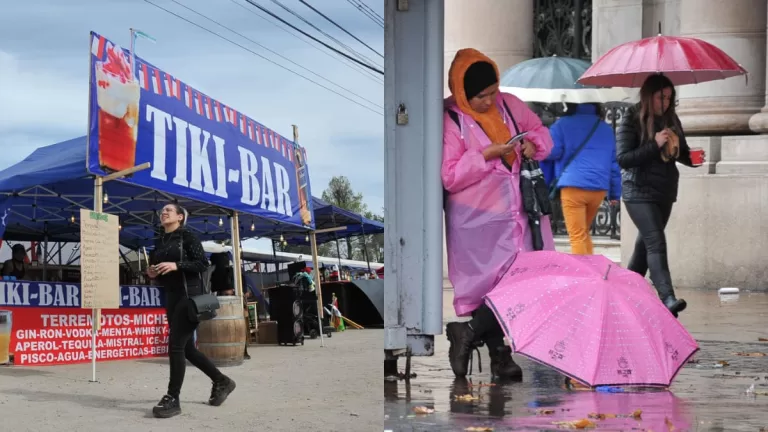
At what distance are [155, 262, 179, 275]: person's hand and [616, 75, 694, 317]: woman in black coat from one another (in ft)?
12.8

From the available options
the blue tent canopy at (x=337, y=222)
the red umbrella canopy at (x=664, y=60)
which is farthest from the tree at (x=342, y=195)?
the red umbrella canopy at (x=664, y=60)

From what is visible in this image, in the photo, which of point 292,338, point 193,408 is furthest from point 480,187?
point 292,338

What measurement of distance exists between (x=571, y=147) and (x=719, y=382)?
4349 millimetres

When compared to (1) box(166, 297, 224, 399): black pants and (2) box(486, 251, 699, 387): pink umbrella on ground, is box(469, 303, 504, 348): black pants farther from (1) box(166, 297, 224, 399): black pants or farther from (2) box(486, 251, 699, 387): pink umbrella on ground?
(1) box(166, 297, 224, 399): black pants

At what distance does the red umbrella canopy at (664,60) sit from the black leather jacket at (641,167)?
92cm

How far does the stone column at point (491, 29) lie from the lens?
22906 millimetres

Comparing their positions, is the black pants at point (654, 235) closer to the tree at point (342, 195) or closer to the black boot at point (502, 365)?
the black boot at point (502, 365)

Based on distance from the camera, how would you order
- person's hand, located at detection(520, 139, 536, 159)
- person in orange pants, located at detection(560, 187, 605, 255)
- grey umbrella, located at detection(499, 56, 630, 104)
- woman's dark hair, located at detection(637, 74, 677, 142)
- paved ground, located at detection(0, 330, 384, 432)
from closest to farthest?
person's hand, located at detection(520, 139, 536, 159) < paved ground, located at detection(0, 330, 384, 432) < woman's dark hair, located at detection(637, 74, 677, 142) < person in orange pants, located at detection(560, 187, 605, 255) < grey umbrella, located at detection(499, 56, 630, 104)

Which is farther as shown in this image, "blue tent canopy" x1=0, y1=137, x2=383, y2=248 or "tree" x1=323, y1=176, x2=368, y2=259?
"tree" x1=323, y1=176, x2=368, y2=259

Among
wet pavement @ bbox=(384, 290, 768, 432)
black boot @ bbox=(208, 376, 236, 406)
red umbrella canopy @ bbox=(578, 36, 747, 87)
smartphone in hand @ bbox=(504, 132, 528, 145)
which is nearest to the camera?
wet pavement @ bbox=(384, 290, 768, 432)

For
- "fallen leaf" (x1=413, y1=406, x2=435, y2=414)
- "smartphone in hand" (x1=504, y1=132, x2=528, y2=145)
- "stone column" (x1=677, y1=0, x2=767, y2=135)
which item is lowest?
"fallen leaf" (x1=413, y1=406, x2=435, y2=414)

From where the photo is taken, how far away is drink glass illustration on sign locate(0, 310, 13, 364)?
1459 cm

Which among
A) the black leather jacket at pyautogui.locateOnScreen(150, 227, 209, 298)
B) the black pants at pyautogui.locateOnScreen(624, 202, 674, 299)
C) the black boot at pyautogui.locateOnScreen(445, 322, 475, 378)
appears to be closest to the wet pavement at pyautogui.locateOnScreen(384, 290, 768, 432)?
the black boot at pyautogui.locateOnScreen(445, 322, 475, 378)

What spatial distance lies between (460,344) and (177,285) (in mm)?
2426
